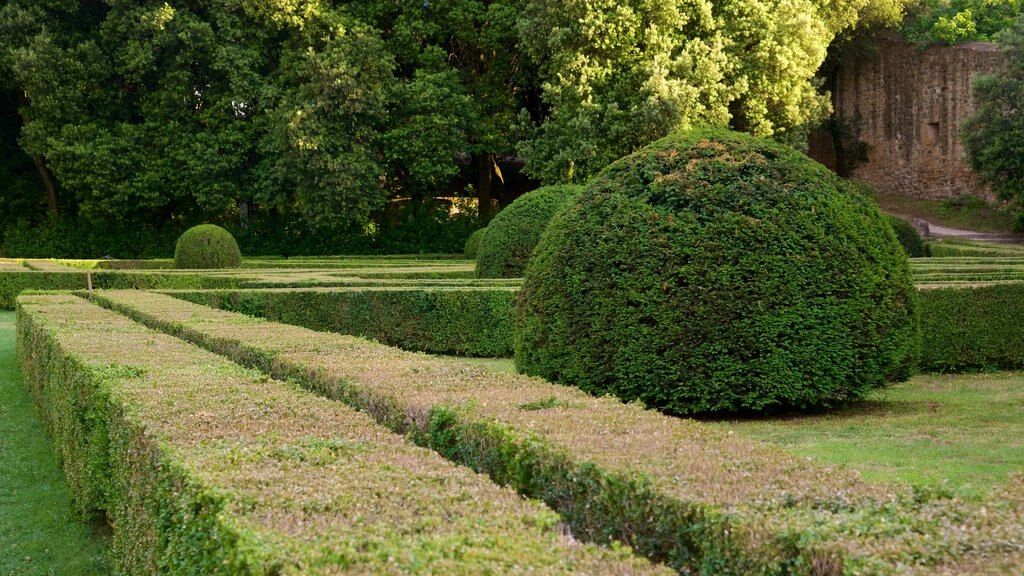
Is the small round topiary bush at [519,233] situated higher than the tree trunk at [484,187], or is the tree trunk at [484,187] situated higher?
the tree trunk at [484,187]

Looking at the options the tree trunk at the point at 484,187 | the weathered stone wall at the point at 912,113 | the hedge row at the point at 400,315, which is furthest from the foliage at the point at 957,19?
the hedge row at the point at 400,315

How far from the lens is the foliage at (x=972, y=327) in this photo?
1009cm

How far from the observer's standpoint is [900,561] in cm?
231

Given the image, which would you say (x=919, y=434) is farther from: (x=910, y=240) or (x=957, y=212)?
(x=957, y=212)

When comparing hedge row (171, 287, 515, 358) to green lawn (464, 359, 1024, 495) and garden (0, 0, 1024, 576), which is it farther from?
green lawn (464, 359, 1024, 495)

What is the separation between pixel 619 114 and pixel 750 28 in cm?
472

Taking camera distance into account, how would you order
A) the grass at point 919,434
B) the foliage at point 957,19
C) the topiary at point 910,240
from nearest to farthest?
the grass at point 919,434 → the topiary at point 910,240 → the foliage at point 957,19

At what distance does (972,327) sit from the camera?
10148 mm

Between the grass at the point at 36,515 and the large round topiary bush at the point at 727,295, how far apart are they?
132 inches

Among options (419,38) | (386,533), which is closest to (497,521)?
(386,533)

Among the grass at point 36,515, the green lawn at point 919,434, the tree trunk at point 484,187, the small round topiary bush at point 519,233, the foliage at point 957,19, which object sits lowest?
the grass at point 36,515

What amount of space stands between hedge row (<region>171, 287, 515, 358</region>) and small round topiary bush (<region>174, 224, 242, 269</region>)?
10.3m

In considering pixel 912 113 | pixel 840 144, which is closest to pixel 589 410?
pixel 912 113

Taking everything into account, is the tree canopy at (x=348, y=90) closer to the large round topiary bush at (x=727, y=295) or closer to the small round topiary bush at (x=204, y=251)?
the small round topiary bush at (x=204, y=251)
